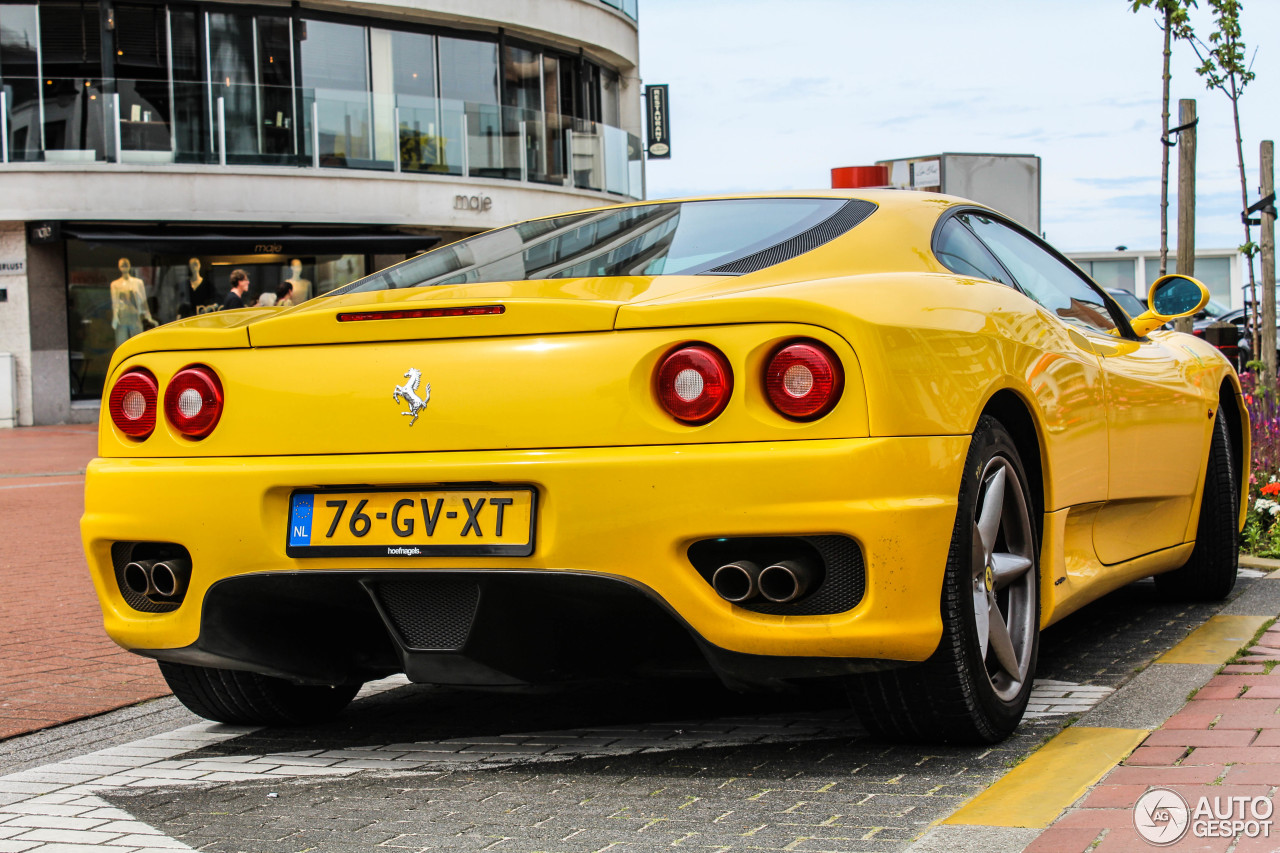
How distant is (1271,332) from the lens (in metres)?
10.5

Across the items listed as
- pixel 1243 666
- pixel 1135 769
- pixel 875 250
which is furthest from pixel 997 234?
pixel 1135 769

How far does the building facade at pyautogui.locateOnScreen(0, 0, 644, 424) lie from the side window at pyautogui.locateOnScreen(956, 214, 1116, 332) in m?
19.3

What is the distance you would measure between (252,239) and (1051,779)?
875 inches

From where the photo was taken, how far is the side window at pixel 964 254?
13.1ft


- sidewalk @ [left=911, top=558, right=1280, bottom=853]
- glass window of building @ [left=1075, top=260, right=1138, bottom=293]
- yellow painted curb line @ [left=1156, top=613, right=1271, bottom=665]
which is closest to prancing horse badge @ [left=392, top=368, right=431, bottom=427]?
sidewalk @ [left=911, top=558, right=1280, bottom=853]

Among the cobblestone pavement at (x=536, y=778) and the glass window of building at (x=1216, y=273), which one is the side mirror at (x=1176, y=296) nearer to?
the cobblestone pavement at (x=536, y=778)

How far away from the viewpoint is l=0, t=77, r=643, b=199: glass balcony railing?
22719 millimetres

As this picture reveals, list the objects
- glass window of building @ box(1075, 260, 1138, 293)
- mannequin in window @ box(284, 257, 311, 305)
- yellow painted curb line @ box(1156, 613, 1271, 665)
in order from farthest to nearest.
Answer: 1. glass window of building @ box(1075, 260, 1138, 293)
2. mannequin in window @ box(284, 257, 311, 305)
3. yellow painted curb line @ box(1156, 613, 1271, 665)

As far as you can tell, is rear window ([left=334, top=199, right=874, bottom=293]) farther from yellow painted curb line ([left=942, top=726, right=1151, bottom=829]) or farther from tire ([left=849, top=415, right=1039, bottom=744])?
yellow painted curb line ([left=942, top=726, right=1151, bottom=829])

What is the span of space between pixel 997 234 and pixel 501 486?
2003 mm

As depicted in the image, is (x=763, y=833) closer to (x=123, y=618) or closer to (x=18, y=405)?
(x=123, y=618)

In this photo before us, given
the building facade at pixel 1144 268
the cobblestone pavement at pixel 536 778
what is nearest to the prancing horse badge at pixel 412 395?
the cobblestone pavement at pixel 536 778

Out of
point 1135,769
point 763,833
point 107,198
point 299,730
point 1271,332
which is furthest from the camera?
point 107,198

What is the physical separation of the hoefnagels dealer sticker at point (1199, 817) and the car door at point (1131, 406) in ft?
4.85
